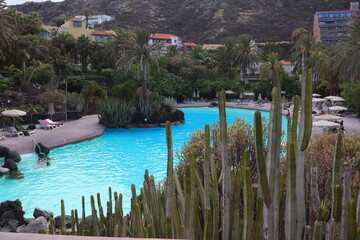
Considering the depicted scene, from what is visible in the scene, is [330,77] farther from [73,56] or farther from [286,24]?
[286,24]

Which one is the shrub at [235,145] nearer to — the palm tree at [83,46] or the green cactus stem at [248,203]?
the green cactus stem at [248,203]

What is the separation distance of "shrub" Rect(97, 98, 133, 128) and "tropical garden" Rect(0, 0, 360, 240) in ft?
0.26

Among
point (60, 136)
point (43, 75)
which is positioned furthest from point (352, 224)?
point (43, 75)

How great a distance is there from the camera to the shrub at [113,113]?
25.6 meters

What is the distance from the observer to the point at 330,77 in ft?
112

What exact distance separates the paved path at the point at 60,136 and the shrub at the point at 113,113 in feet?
2.17

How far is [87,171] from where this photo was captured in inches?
610

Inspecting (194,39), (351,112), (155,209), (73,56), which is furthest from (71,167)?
(194,39)

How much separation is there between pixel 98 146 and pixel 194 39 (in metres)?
84.4

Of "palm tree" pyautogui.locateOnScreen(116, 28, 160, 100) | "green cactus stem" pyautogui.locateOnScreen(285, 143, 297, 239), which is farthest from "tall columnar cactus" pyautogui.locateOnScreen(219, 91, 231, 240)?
"palm tree" pyautogui.locateOnScreen(116, 28, 160, 100)

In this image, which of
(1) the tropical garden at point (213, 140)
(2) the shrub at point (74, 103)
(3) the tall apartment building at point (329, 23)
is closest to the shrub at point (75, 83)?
(1) the tropical garden at point (213, 140)

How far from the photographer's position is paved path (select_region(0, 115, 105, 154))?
17686 mm

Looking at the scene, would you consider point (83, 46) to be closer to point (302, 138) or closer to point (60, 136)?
point (60, 136)

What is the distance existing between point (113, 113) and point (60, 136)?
19.3 feet
